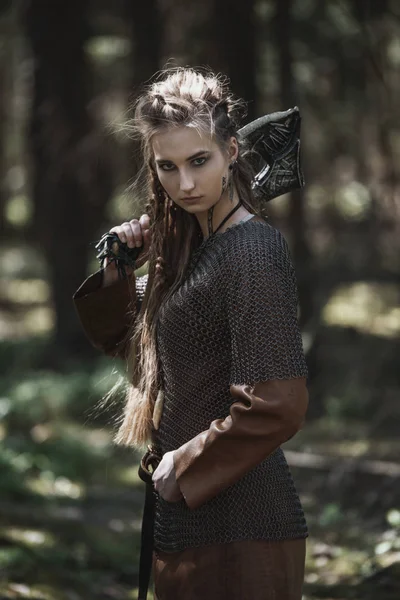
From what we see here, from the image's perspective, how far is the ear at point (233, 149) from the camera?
3121 mm

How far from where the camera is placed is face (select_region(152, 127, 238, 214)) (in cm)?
301

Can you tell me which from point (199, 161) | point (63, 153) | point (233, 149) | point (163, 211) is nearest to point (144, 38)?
point (63, 153)

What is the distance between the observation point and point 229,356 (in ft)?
9.82

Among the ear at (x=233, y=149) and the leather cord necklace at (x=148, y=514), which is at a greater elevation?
the ear at (x=233, y=149)

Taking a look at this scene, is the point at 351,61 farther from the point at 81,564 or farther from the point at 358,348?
the point at 81,564

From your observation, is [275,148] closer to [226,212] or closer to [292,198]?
[226,212]

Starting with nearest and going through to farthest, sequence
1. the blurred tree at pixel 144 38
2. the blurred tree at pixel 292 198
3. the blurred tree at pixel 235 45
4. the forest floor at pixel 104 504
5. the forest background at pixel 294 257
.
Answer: the forest floor at pixel 104 504
the forest background at pixel 294 257
the blurred tree at pixel 235 45
the blurred tree at pixel 292 198
the blurred tree at pixel 144 38

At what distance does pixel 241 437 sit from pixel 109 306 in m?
0.89

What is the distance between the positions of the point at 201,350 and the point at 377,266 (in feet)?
32.0

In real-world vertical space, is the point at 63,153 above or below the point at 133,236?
above

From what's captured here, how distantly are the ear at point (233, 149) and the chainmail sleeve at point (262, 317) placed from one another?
0.33 metres

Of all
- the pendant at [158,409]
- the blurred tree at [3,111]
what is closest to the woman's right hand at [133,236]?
the pendant at [158,409]

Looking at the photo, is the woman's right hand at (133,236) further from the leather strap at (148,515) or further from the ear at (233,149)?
the leather strap at (148,515)

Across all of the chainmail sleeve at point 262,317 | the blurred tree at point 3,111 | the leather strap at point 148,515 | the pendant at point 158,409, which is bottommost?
the leather strap at point 148,515
